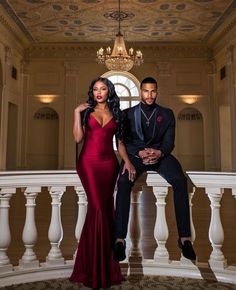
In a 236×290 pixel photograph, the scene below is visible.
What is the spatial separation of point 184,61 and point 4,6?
27.8ft

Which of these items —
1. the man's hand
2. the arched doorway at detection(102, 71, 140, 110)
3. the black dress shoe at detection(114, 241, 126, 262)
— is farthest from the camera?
the arched doorway at detection(102, 71, 140, 110)

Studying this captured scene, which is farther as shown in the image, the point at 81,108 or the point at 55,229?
the point at 55,229

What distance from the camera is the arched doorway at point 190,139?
Result: 15.4 m

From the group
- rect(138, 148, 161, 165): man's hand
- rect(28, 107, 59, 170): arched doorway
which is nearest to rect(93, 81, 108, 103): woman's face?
rect(138, 148, 161, 165): man's hand

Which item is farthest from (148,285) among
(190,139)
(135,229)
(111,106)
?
(190,139)

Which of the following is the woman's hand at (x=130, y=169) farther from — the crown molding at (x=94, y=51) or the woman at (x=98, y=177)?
the crown molding at (x=94, y=51)

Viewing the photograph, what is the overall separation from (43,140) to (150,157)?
547 inches

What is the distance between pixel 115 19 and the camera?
12.1 m

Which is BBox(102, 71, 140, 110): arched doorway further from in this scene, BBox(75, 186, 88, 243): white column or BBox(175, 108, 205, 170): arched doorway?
BBox(75, 186, 88, 243): white column

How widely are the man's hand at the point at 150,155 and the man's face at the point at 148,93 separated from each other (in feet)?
1.24

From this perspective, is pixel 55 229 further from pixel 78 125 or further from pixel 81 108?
pixel 81 108

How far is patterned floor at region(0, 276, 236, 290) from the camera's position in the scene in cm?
246

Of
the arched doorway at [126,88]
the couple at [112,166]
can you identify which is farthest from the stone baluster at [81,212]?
the arched doorway at [126,88]

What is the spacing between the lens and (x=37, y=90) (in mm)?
15461
